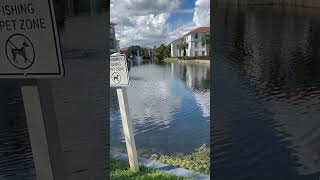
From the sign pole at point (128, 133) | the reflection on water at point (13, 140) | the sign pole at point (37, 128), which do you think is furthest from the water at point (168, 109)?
the sign pole at point (37, 128)

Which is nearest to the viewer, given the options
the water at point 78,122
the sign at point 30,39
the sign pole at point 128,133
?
the sign at point 30,39

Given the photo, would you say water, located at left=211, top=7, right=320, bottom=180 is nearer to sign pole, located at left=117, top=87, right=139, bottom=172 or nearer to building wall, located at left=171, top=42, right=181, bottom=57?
sign pole, located at left=117, top=87, right=139, bottom=172

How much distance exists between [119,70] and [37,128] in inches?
76.9

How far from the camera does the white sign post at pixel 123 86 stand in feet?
10.3

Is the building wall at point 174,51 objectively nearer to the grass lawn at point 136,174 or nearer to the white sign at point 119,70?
the grass lawn at point 136,174

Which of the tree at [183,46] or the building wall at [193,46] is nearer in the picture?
the tree at [183,46]

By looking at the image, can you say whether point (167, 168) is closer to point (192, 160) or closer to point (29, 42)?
point (192, 160)

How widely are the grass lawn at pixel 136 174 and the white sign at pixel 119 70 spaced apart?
2.35ft

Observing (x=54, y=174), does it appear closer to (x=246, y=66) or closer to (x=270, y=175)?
(x=270, y=175)

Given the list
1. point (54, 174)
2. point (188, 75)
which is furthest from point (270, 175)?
point (188, 75)

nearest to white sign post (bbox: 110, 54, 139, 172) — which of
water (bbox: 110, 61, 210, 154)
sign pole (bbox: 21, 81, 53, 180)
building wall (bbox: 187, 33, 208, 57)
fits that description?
water (bbox: 110, 61, 210, 154)

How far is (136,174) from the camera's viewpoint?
3.33 metres

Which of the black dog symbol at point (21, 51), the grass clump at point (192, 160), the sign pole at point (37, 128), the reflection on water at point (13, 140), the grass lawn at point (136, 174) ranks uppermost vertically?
the black dog symbol at point (21, 51)

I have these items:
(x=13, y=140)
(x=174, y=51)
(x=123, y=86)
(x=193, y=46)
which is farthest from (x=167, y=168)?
(x=193, y=46)
